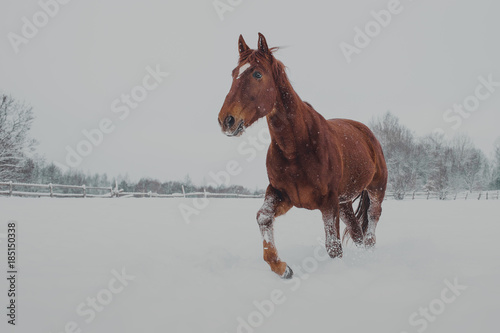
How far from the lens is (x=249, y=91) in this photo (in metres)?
2.88

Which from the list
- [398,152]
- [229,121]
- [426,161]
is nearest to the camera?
[229,121]

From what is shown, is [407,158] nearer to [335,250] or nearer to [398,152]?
[398,152]

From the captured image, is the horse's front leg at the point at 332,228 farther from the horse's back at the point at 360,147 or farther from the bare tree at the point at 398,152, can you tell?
the bare tree at the point at 398,152

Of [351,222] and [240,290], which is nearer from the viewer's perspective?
[240,290]

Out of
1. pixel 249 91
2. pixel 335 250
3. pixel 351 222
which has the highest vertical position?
pixel 249 91

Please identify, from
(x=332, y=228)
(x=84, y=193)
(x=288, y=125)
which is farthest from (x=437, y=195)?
(x=288, y=125)

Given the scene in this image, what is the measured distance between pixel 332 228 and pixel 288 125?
118cm

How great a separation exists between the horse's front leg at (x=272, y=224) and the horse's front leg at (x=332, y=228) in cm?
44

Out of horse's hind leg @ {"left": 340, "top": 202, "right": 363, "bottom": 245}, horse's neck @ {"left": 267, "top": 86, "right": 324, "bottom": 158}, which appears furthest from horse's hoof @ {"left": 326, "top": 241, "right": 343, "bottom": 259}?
horse's hind leg @ {"left": 340, "top": 202, "right": 363, "bottom": 245}

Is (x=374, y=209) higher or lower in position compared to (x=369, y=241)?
higher

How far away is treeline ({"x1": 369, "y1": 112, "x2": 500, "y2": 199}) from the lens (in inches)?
1209

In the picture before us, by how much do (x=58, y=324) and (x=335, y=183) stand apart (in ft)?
8.72

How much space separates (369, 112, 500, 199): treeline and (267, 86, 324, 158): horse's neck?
28.7m

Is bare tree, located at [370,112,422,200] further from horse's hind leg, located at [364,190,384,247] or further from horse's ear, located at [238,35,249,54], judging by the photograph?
horse's ear, located at [238,35,249,54]
